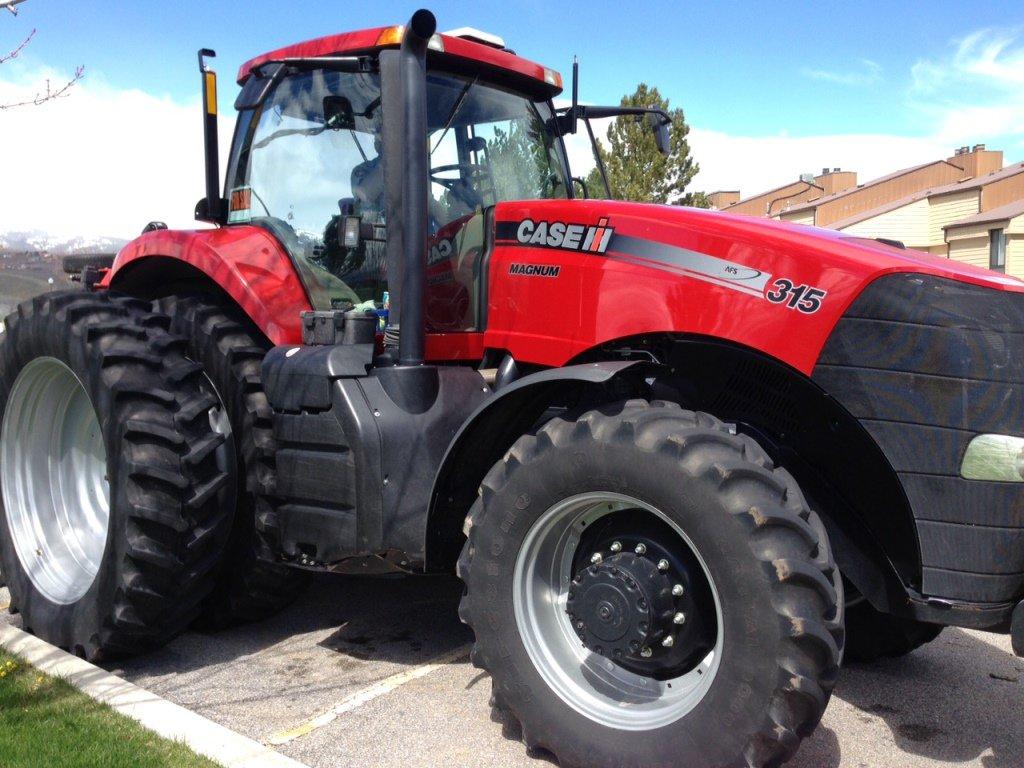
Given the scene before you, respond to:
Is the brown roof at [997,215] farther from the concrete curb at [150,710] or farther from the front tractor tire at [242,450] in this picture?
the concrete curb at [150,710]

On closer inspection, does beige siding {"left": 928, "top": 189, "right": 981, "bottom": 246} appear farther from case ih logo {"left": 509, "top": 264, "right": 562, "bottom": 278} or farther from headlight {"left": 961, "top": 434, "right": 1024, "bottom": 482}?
headlight {"left": 961, "top": 434, "right": 1024, "bottom": 482}

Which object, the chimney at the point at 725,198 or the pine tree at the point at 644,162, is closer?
the pine tree at the point at 644,162

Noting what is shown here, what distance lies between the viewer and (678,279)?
3348mm

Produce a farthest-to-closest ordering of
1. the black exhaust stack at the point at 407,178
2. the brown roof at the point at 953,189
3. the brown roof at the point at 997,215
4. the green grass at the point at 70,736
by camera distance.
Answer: the brown roof at the point at 953,189 → the brown roof at the point at 997,215 → the black exhaust stack at the point at 407,178 → the green grass at the point at 70,736

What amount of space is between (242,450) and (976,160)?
48739 mm

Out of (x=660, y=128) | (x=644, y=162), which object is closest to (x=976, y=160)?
(x=644, y=162)

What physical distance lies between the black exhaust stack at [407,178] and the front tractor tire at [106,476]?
1.00 metres

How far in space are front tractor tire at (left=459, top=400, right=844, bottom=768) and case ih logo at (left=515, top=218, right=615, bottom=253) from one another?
0.68 meters

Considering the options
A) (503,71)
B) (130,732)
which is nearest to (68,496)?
(130,732)

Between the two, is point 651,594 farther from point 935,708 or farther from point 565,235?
point 935,708

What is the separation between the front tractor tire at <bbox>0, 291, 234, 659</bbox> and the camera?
13.0ft

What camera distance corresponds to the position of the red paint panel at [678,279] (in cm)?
307

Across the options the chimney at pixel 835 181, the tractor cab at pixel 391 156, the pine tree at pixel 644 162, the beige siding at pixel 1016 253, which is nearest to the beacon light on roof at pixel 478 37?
the tractor cab at pixel 391 156

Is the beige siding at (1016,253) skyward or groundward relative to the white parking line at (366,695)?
skyward
